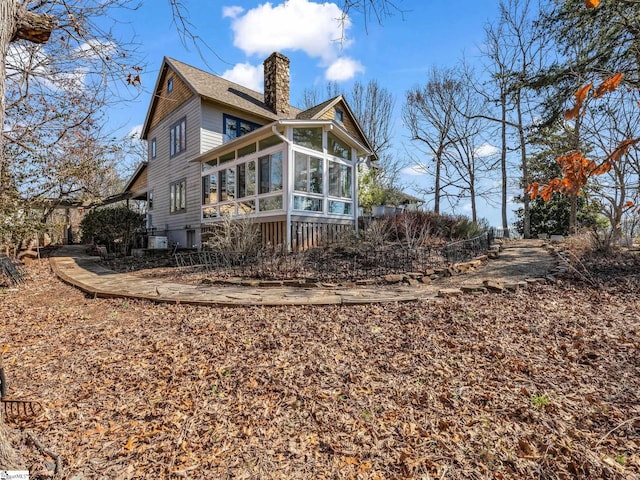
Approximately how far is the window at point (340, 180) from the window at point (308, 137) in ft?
3.06

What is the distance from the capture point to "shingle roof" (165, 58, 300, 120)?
13.0 metres

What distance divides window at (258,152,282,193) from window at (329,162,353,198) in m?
1.98

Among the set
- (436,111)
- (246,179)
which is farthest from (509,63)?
(246,179)

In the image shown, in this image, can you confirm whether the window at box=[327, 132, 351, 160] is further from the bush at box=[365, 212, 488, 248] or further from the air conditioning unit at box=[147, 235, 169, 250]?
the air conditioning unit at box=[147, 235, 169, 250]

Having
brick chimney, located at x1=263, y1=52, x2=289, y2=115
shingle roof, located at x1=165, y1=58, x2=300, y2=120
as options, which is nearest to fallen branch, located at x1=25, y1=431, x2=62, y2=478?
shingle roof, located at x1=165, y1=58, x2=300, y2=120

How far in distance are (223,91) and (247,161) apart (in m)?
5.27

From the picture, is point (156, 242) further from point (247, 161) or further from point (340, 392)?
point (340, 392)

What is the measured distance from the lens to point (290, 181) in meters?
9.49

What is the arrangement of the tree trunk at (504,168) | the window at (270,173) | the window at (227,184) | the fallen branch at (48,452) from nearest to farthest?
the fallen branch at (48,452), the window at (270,173), the window at (227,184), the tree trunk at (504,168)

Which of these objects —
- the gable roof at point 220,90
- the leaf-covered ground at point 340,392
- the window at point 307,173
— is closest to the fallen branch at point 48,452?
the leaf-covered ground at point 340,392

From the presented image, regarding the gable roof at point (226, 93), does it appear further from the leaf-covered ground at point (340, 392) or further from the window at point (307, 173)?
the leaf-covered ground at point (340, 392)

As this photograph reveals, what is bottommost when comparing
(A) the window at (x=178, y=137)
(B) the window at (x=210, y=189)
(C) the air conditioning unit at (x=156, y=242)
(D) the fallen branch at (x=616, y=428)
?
(D) the fallen branch at (x=616, y=428)

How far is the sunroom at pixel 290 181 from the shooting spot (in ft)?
31.7

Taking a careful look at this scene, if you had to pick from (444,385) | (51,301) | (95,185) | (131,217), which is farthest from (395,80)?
(131,217)
